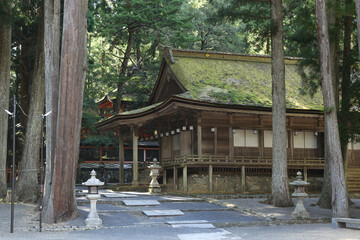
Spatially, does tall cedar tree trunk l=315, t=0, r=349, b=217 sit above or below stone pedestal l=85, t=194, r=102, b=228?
above

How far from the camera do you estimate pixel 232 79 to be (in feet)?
78.2

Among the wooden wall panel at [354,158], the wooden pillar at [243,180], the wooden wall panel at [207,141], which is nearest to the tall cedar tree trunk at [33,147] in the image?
the wooden wall panel at [207,141]

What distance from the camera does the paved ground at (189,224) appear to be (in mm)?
→ 10312

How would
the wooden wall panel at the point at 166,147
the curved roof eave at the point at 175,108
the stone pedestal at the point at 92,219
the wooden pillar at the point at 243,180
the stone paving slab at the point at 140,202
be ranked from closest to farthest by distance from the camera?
the stone pedestal at the point at 92,219
the stone paving slab at the point at 140,202
the curved roof eave at the point at 175,108
the wooden pillar at the point at 243,180
the wooden wall panel at the point at 166,147

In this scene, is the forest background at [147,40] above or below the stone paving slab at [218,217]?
above

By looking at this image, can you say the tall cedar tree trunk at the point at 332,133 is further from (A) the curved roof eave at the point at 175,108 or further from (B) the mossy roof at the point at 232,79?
(B) the mossy roof at the point at 232,79

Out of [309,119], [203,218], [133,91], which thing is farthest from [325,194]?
[133,91]

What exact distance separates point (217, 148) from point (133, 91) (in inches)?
457

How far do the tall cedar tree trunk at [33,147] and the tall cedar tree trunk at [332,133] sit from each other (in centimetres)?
1034

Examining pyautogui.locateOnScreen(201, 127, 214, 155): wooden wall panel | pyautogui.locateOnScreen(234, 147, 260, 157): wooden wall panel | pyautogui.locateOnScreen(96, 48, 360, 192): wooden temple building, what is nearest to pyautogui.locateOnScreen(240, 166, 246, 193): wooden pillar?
pyautogui.locateOnScreen(96, 48, 360, 192): wooden temple building

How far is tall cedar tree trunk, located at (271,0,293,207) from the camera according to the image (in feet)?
50.6

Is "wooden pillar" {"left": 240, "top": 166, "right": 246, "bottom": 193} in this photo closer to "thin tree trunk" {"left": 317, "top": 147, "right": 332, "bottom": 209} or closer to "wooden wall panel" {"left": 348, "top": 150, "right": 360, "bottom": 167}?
"thin tree trunk" {"left": 317, "top": 147, "right": 332, "bottom": 209}

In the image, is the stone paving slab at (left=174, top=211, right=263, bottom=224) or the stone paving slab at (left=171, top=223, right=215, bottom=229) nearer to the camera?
the stone paving slab at (left=171, top=223, right=215, bottom=229)

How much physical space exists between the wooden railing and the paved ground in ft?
12.8
